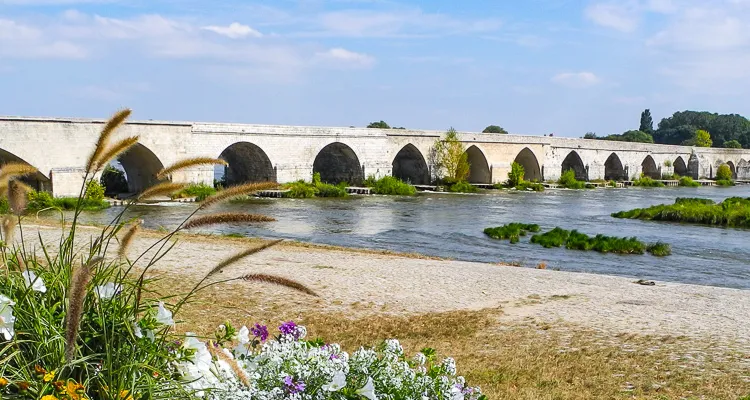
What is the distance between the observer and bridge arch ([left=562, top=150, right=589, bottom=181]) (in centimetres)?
5997

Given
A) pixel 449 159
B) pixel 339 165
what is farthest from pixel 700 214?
pixel 339 165

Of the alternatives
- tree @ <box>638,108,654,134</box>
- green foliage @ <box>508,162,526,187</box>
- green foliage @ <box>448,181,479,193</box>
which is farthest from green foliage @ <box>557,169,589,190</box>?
tree @ <box>638,108,654,134</box>

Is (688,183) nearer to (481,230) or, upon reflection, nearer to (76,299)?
(481,230)

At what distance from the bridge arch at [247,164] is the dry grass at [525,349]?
29631 millimetres

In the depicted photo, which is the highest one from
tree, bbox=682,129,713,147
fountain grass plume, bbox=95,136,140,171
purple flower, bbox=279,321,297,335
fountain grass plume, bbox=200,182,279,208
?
tree, bbox=682,129,713,147

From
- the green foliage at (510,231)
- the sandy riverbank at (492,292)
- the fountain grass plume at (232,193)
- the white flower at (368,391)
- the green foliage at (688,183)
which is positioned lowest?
the green foliage at (510,231)

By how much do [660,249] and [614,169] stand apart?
47533 mm

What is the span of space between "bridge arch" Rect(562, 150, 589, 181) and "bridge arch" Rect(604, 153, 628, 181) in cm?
490

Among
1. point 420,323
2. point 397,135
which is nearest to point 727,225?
point 397,135

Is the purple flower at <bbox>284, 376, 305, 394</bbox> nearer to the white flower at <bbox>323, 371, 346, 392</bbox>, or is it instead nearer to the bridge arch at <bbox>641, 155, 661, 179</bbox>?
the white flower at <bbox>323, 371, 346, 392</bbox>

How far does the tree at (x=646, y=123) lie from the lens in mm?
125456

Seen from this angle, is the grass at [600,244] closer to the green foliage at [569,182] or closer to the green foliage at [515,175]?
the green foliage at [515,175]

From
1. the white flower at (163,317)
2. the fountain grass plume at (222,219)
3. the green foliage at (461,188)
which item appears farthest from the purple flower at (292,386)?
the green foliage at (461,188)

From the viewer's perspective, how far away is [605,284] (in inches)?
492
